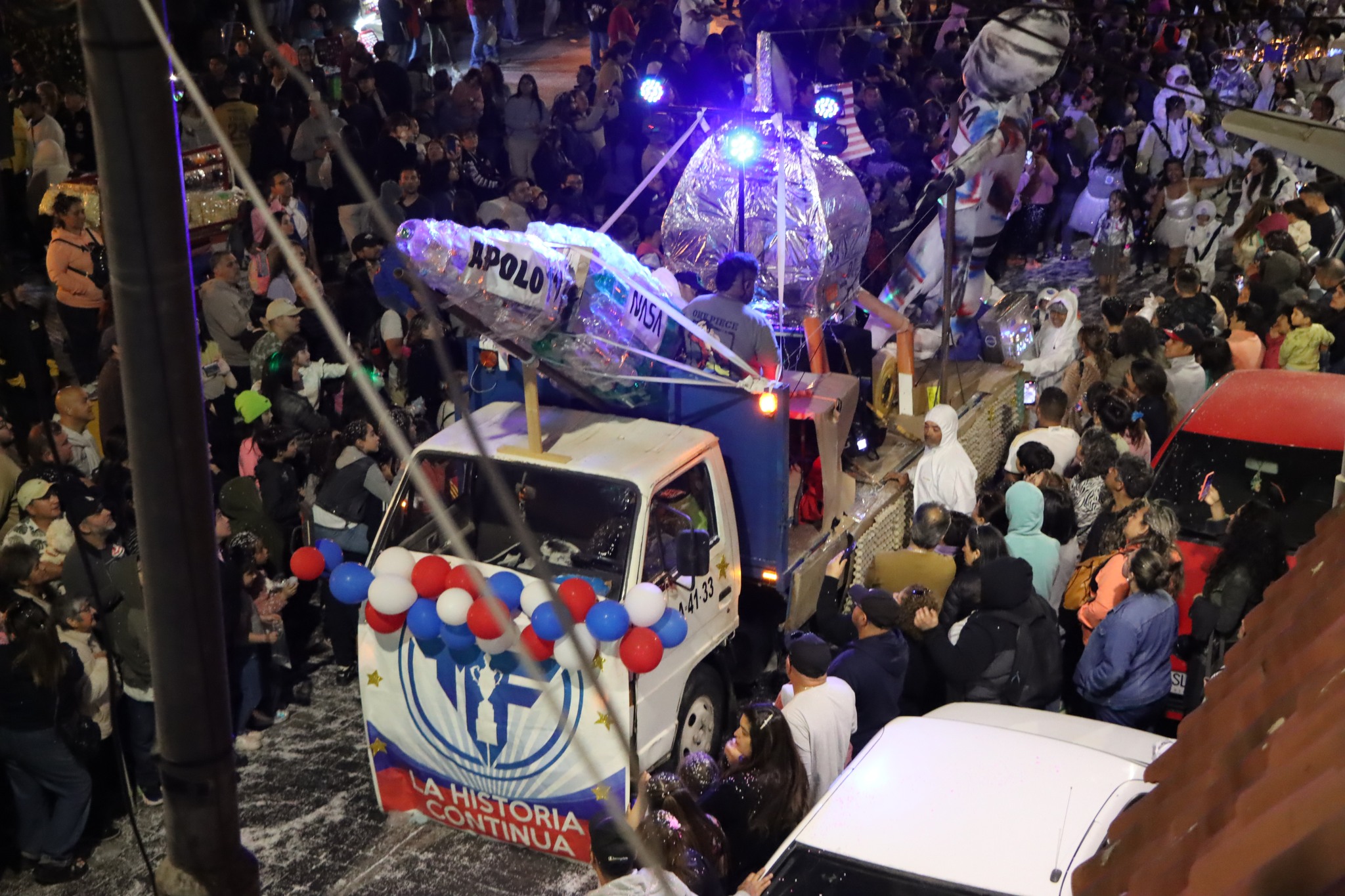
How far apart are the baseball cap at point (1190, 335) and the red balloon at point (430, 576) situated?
19.9 feet

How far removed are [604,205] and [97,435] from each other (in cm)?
818

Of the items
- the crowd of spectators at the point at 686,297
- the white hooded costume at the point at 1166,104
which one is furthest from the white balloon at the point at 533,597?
the white hooded costume at the point at 1166,104

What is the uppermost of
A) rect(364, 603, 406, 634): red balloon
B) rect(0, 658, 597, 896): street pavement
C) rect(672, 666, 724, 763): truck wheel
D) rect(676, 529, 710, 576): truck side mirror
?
rect(676, 529, 710, 576): truck side mirror

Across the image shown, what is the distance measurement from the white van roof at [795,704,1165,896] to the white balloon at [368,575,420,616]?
2205mm

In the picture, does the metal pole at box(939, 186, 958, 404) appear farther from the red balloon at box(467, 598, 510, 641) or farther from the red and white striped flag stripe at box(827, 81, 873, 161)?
the red balloon at box(467, 598, 510, 641)

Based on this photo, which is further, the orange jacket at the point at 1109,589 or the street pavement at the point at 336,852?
the orange jacket at the point at 1109,589

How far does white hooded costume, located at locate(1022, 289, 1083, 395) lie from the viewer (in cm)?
1084

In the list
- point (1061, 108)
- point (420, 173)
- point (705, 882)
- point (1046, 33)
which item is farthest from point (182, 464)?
→ point (1061, 108)

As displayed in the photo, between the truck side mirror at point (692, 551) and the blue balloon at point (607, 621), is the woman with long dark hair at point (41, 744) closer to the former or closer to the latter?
the blue balloon at point (607, 621)

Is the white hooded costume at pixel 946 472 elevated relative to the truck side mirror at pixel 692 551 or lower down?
lower down

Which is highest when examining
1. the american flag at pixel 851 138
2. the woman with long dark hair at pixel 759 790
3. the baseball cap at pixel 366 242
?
the american flag at pixel 851 138

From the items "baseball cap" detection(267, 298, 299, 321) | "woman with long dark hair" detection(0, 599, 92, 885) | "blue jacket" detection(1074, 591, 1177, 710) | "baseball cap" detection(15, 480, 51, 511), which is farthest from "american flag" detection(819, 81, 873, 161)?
"woman with long dark hair" detection(0, 599, 92, 885)

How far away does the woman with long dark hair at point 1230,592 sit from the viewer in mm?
6695

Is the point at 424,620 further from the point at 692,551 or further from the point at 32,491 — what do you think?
the point at 32,491
